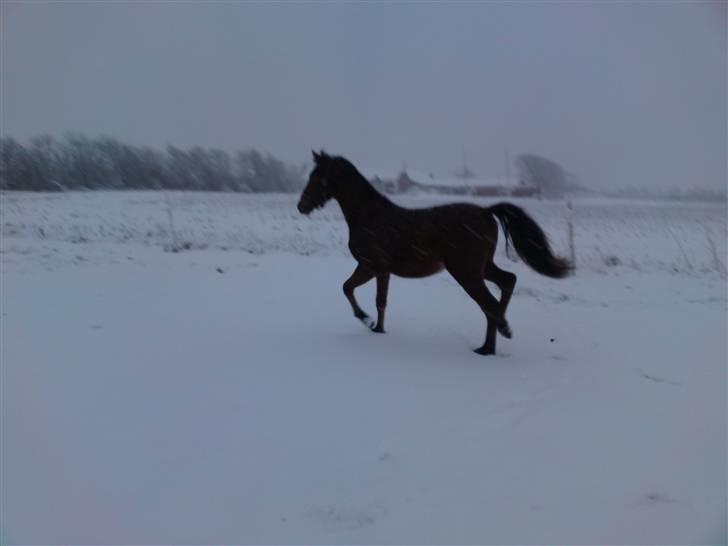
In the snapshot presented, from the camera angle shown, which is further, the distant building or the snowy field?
the distant building

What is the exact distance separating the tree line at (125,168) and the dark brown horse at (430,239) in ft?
10.7

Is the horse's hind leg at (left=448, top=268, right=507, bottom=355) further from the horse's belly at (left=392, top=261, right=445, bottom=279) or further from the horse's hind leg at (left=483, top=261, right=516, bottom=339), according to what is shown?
the horse's belly at (left=392, top=261, right=445, bottom=279)

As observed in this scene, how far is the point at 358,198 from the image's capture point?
5500 millimetres

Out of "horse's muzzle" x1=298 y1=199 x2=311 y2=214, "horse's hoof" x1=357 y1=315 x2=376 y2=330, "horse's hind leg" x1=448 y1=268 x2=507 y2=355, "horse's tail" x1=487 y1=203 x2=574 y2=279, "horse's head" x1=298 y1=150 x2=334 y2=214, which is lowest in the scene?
"horse's hoof" x1=357 y1=315 x2=376 y2=330

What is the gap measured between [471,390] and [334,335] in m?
1.88

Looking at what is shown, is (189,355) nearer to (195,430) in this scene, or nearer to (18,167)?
(195,430)

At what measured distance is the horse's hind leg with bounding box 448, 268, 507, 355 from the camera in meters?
4.76

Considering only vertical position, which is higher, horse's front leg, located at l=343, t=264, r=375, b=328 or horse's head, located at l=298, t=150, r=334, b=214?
horse's head, located at l=298, t=150, r=334, b=214

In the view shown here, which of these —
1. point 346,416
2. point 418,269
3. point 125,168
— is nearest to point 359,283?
point 418,269

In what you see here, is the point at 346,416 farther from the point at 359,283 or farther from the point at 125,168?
the point at 125,168

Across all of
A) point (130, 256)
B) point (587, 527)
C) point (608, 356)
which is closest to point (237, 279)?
point (130, 256)

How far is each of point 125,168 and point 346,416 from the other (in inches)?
475

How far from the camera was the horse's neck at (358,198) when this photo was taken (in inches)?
215

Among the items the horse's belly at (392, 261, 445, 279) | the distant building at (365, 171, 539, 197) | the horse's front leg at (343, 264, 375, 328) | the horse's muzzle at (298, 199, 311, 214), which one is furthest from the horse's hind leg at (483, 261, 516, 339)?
the distant building at (365, 171, 539, 197)
